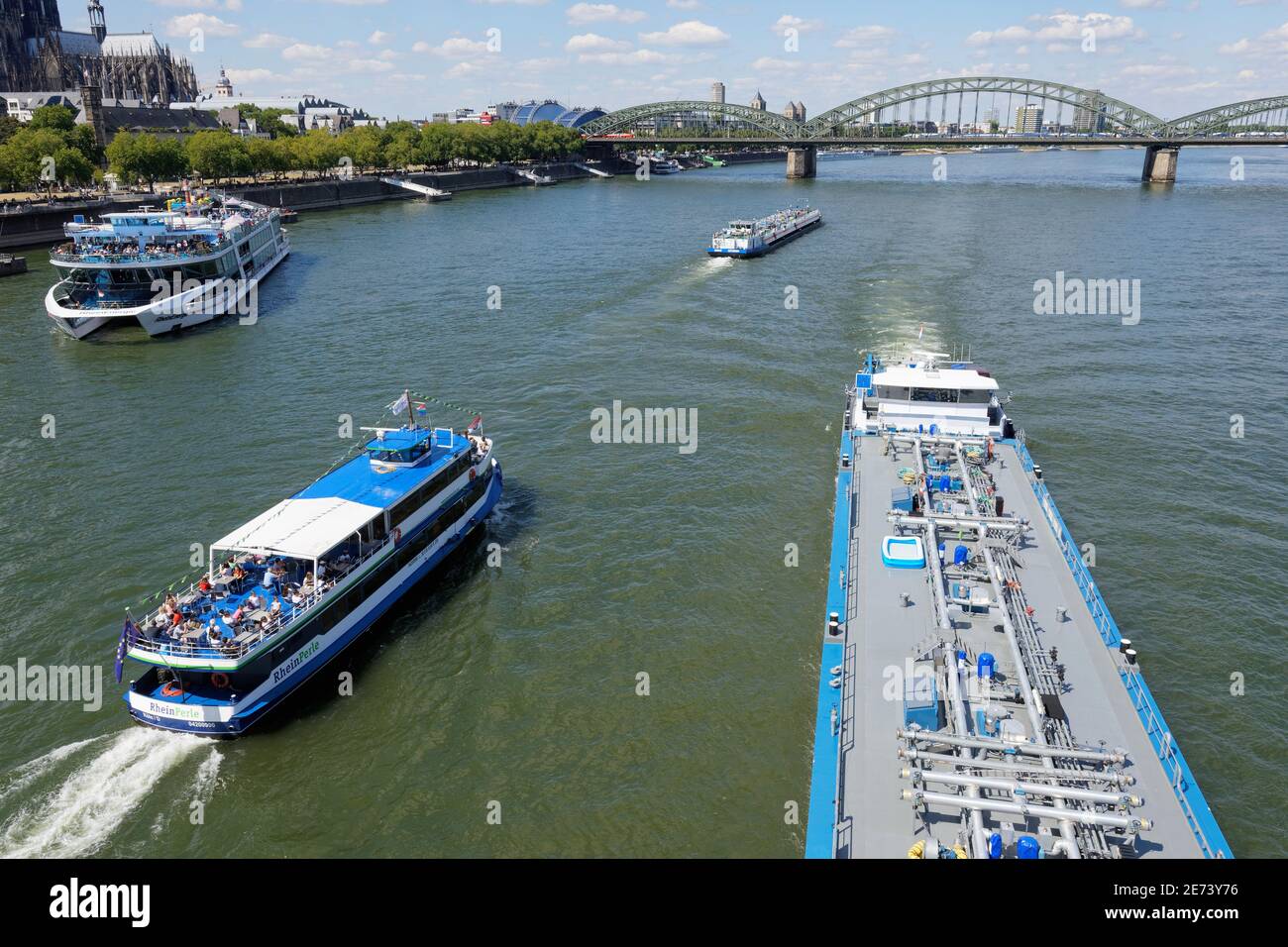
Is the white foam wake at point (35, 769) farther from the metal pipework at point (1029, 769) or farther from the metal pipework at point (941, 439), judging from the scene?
the metal pipework at point (941, 439)

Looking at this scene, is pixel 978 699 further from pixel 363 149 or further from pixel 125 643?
pixel 363 149

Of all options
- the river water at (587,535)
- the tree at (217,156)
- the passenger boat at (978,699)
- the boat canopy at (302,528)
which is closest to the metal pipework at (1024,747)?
the passenger boat at (978,699)

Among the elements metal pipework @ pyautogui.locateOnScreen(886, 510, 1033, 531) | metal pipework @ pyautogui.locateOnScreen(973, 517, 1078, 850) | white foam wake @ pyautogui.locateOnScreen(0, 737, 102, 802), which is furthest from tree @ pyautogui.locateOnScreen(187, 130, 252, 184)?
metal pipework @ pyautogui.locateOnScreen(973, 517, 1078, 850)

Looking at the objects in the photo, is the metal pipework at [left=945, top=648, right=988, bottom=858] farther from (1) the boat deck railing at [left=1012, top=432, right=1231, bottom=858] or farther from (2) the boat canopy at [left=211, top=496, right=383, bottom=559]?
(2) the boat canopy at [left=211, top=496, right=383, bottom=559]

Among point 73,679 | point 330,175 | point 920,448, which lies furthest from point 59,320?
point 330,175

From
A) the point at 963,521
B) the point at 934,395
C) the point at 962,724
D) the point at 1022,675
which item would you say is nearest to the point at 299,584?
the point at 962,724

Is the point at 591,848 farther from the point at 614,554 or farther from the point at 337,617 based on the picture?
the point at 614,554

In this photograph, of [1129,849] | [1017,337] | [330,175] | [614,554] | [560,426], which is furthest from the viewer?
[330,175]
